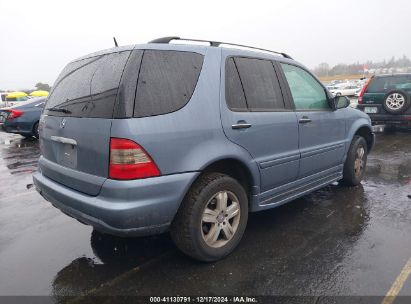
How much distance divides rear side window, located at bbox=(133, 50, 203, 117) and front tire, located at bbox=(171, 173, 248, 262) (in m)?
0.68

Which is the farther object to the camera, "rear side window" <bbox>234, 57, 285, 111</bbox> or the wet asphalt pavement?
"rear side window" <bbox>234, 57, 285, 111</bbox>

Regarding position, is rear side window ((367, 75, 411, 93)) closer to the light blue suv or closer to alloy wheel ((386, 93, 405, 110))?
alloy wheel ((386, 93, 405, 110))

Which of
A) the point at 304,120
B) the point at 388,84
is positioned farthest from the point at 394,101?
the point at 304,120

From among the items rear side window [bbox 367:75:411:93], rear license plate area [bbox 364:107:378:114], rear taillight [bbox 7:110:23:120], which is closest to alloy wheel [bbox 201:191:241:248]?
rear license plate area [bbox 364:107:378:114]

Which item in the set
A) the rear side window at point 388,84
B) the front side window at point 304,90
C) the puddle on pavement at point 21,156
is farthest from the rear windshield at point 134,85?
the rear side window at point 388,84

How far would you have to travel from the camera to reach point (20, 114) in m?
9.88

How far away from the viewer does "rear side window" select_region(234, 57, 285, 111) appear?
3094mm

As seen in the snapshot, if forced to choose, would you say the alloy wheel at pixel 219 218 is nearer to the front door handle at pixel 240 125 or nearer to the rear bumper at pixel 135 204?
the rear bumper at pixel 135 204

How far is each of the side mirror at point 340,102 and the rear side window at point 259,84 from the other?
1.08 meters

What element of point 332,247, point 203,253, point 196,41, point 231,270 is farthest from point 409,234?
point 196,41

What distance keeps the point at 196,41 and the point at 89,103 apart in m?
1.08

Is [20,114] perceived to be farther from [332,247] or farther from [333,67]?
[333,67]

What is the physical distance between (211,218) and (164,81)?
1.18 meters

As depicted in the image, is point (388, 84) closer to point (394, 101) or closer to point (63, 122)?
point (394, 101)
